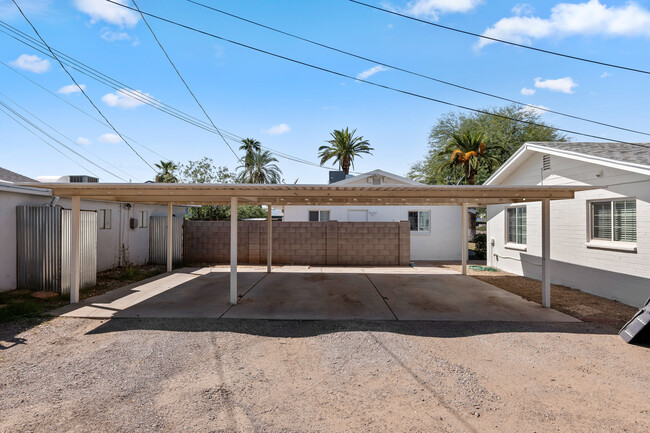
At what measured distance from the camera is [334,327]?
5137mm

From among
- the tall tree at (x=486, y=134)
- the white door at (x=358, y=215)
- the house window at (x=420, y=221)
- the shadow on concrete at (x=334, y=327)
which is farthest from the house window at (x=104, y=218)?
the tall tree at (x=486, y=134)

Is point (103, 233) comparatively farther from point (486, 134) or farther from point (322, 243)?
point (486, 134)

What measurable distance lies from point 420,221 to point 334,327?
34.0 feet

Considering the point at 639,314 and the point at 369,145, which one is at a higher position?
the point at 369,145

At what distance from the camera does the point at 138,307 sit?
6211 mm

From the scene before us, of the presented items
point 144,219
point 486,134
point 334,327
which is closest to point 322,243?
point 144,219

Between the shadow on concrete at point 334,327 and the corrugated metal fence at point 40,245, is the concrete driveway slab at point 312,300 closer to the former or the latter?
the shadow on concrete at point 334,327

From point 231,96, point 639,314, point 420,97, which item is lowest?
point 639,314

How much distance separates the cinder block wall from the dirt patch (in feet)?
11.2

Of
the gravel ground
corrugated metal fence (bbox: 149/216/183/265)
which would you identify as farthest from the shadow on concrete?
corrugated metal fence (bbox: 149/216/183/265)

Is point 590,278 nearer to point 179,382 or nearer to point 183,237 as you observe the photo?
point 179,382

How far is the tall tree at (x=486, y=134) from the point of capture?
73.8 ft

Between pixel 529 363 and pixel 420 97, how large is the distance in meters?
9.69

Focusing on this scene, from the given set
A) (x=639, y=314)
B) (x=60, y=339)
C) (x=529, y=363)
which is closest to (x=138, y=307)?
(x=60, y=339)
